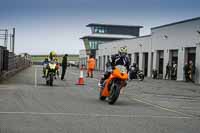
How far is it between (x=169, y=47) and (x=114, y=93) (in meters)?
31.4

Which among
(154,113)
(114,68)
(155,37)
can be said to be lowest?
(154,113)

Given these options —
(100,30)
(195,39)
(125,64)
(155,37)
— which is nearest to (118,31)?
(100,30)

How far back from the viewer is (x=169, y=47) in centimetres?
4409

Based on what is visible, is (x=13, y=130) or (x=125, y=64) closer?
(x=13, y=130)

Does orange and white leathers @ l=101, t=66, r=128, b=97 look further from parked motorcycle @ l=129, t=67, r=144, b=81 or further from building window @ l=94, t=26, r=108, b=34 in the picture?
building window @ l=94, t=26, r=108, b=34

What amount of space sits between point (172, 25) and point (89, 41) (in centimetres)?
6454

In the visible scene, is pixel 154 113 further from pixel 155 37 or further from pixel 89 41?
pixel 89 41

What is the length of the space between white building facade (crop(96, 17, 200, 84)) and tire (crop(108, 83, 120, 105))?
76.9 feet

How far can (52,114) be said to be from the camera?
10.2 meters

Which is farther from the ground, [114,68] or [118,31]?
[118,31]

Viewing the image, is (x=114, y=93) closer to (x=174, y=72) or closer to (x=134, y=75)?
(x=134, y=75)

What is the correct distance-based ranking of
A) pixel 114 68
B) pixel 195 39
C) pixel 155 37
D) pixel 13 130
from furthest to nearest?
pixel 155 37 → pixel 195 39 → pixel 114 68 → pixel 13 130

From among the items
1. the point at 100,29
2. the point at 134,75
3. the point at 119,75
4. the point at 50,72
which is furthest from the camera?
the point at 100,29

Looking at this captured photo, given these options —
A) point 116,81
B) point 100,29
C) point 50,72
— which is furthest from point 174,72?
point 100,29
